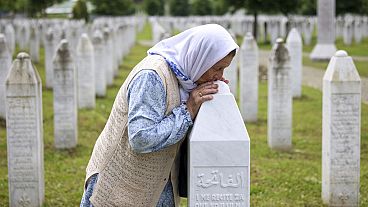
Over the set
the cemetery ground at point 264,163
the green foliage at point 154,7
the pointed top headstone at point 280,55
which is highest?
the pointed top headstone at point 280,55

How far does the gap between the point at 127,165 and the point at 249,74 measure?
886cm

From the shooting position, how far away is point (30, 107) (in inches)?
276

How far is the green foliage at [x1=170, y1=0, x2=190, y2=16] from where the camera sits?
226 feet

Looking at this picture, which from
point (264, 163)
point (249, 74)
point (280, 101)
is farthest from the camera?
point (249, 74)

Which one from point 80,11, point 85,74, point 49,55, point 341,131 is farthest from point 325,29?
point 80,11

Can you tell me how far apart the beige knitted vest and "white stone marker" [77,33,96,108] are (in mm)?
9434

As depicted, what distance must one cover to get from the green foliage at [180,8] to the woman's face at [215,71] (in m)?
65.6

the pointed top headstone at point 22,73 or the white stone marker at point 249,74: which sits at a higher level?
the pointed top headstone at point 22,73

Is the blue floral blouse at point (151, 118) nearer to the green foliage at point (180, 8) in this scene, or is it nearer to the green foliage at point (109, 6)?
the green foliage at point (109, 6)

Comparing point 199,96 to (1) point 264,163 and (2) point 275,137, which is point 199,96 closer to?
(1) point 264,163

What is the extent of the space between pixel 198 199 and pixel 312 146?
7115mm

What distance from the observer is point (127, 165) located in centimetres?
370

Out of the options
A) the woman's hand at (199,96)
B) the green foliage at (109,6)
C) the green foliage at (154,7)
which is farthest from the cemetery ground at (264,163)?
the green foliage at (154,7)

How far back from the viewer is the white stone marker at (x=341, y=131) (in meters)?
6.76
